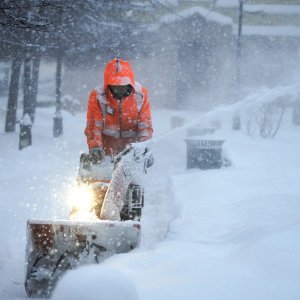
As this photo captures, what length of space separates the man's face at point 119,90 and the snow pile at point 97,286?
2557 millimetres

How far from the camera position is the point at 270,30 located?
29.2 metres

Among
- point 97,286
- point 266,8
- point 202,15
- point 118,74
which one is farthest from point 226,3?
point 97,286

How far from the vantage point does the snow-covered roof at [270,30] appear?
93.9ft

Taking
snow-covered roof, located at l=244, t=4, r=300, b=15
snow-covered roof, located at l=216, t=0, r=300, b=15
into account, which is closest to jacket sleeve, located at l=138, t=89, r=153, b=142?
snow-covered roof, located at l=216, t=0, r=300, b=15

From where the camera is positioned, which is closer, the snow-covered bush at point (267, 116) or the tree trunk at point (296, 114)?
the snow-covered bush at point (267, 116)

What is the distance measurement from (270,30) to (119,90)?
2664 cm

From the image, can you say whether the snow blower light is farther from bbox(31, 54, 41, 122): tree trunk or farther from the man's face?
bbox(31, 54, 41, 122): tree trunk

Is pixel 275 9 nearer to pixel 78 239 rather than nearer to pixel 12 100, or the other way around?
pixel 12 100

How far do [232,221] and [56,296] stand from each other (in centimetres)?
306

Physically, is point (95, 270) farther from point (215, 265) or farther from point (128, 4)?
point (128, 4)

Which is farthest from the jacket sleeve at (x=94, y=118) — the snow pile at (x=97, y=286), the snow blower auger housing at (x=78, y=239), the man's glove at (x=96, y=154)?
the snow pile at (x=97, y=286)

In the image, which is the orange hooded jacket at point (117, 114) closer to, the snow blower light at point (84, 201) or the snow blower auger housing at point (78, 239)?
the snow blower light at point (84, 201)

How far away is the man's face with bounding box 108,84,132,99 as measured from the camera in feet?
16.3

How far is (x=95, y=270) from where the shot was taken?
9.30 ft
